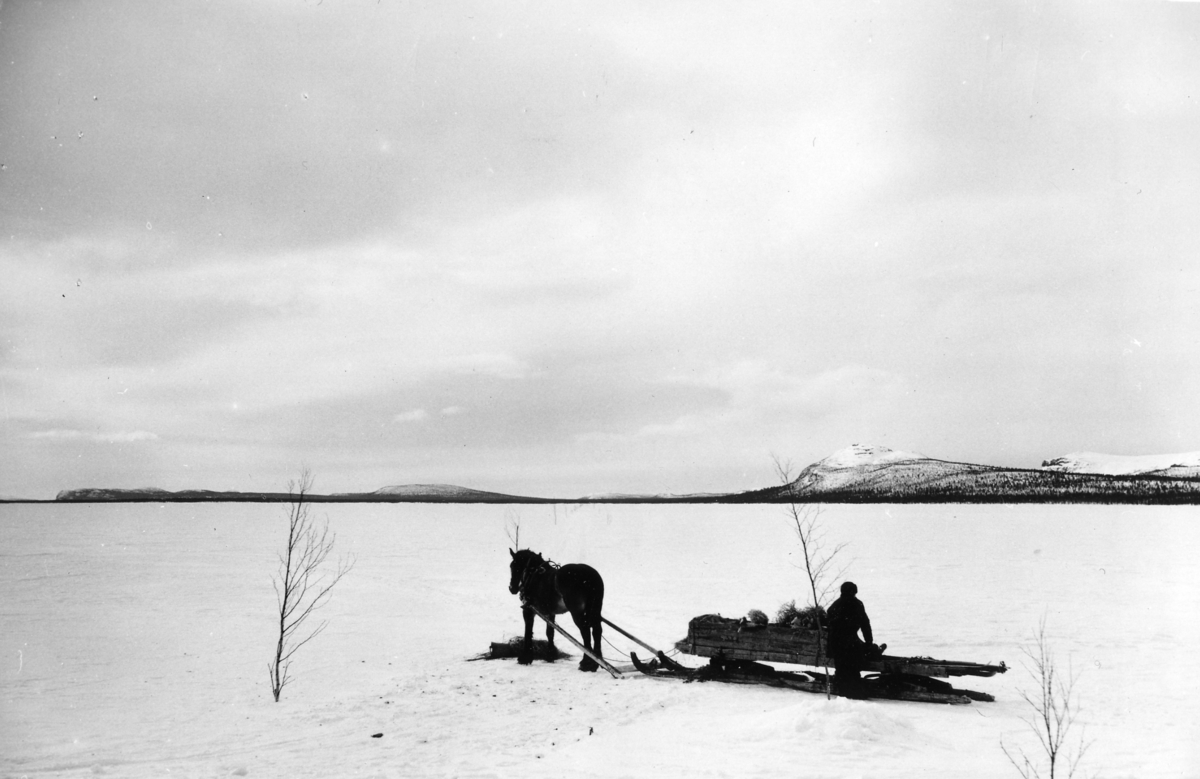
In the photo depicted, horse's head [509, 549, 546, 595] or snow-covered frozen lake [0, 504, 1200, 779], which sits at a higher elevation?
horse's head [509, 549, 546, 595]

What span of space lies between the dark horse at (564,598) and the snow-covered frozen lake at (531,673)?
0.51 meters

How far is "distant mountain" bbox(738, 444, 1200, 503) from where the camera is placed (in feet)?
248

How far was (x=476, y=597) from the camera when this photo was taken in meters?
18.5

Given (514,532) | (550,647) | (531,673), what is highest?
(550,647)

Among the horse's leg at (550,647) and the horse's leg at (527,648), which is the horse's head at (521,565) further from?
the horse's leg at (550,647)

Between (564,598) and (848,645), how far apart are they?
13.3 ft

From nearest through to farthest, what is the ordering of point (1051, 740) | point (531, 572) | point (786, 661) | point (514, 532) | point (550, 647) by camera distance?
point (1051, 740) → point (786, 661) → point (550, 647) → point (531, 572) → point (514, 532)

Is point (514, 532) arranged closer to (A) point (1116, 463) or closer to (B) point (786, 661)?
(B) point (786, 661)

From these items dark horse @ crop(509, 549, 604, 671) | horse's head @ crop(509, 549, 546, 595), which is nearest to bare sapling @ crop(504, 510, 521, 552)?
horse's head @ crop(509, 549, 546, 595)

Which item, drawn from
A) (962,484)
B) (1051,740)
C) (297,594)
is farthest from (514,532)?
(962,484)

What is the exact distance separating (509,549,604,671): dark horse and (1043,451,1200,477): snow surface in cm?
12605

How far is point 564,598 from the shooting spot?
10711 mm

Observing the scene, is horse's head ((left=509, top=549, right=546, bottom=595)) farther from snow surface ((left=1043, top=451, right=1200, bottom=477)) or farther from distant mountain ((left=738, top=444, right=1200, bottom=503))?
snow surface ((left=1043, top=451, right=1200, bottom=477))

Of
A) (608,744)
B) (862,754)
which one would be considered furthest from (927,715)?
(608,744)
